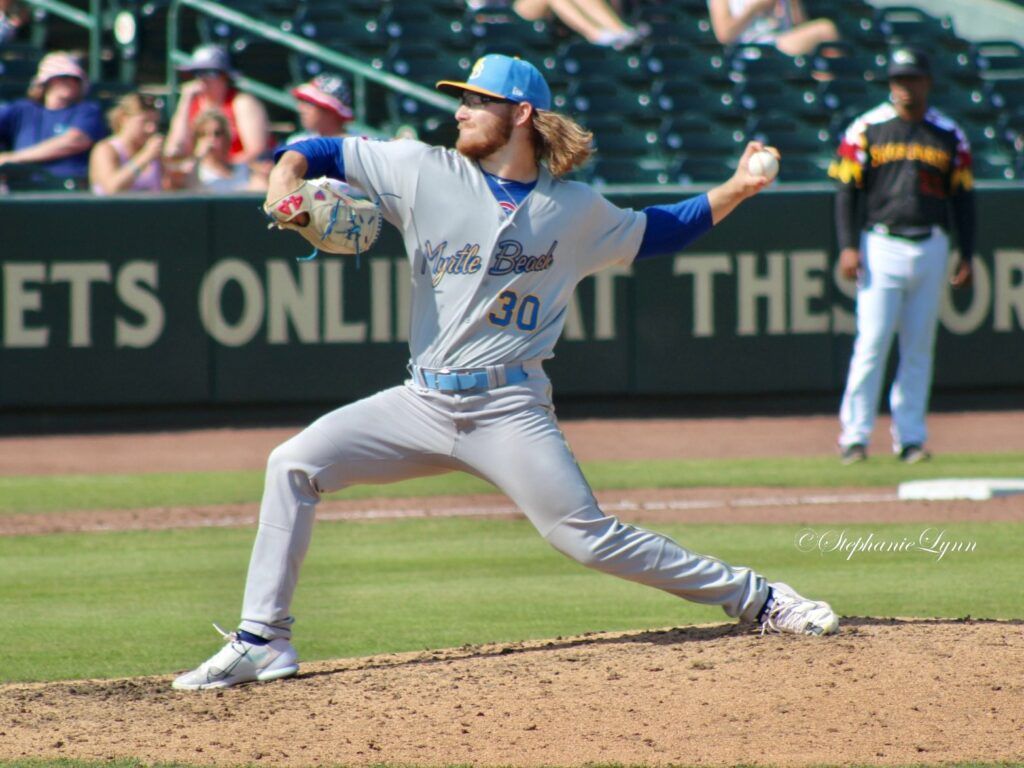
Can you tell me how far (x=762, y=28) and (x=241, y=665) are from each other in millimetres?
12807

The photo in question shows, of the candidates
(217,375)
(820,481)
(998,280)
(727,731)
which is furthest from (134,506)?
(998,280)

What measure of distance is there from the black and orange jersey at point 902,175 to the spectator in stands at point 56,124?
547cm

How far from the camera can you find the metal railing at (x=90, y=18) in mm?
13773

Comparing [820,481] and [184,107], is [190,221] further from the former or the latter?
[820,481]

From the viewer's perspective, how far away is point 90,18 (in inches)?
558

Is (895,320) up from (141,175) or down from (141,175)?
down

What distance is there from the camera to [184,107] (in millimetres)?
12148

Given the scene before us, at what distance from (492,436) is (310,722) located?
3.15 ft

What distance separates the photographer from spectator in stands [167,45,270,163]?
1206 centimetres

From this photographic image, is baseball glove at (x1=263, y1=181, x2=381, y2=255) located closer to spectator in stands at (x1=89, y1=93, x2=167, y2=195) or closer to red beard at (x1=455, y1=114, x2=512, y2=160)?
red beard at (x1=455, y1=114, x2=512, y2=160)

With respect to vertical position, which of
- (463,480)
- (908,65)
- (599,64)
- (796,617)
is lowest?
(463,480)

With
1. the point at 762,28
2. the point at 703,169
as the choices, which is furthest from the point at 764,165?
the point at 762,28

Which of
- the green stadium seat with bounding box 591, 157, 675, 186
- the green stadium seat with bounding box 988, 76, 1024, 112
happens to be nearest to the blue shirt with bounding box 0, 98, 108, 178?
the green stadium seat with bounding box 591, 157, 675, 186

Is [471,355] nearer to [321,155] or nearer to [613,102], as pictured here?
[321,155]
